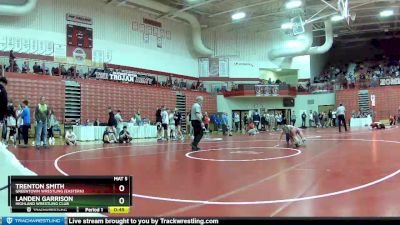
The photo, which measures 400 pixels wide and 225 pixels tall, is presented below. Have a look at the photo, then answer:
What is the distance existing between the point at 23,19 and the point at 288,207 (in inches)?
924

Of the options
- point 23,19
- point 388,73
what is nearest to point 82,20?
point 23,19

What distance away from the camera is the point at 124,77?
89.9 feet

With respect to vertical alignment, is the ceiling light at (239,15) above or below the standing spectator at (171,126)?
above

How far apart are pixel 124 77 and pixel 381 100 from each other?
2535 cm

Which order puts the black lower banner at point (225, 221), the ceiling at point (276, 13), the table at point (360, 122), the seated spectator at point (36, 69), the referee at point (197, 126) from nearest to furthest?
the black lower banner at point (225, 221), the referee at point (197, 126), the seated spectator at point (36, 69), the ceiling at point (276, 13), the table at point (360, 122)

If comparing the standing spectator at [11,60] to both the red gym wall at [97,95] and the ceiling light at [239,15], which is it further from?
the ceiling light at [239,15]

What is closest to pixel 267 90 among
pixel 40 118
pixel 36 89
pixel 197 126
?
pixel 36 89

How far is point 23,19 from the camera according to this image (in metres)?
23.0

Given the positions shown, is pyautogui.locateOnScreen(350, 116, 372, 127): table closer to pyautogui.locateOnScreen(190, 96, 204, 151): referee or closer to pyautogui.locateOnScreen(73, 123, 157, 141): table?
pyautogui.locateOnScreen(73, 123, 157, 141): table

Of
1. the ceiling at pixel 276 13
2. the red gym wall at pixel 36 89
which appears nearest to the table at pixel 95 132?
the red gym wall at pixel 36 89

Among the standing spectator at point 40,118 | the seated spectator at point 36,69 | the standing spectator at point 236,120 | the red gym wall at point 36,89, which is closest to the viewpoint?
the standing spectator at point 40,118

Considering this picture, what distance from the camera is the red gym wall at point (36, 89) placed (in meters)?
20.5

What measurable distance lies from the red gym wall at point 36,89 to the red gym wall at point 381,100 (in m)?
28.0
